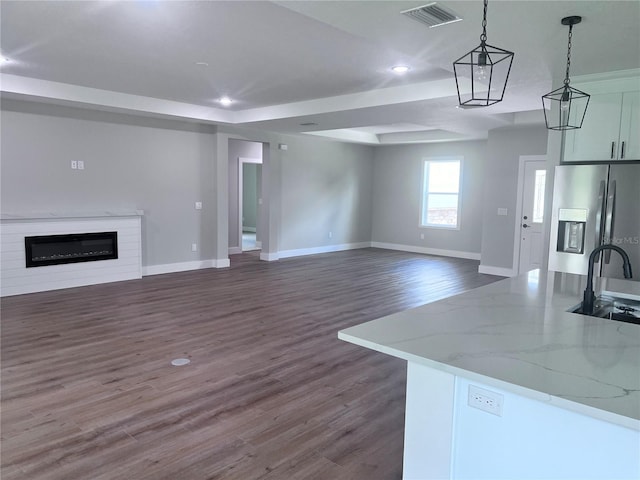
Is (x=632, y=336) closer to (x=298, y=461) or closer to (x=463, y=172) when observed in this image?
(x=298, y=461)

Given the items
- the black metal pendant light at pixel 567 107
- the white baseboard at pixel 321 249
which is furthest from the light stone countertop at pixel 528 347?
the white baseboard at pixel 321 249

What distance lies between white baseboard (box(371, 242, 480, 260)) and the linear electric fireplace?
6531 mm

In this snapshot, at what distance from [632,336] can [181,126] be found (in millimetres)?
6991

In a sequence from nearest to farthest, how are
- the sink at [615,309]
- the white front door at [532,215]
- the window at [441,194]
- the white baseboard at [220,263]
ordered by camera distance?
the sink at [615,309] < the white front door at [532,215] < the white baseboard at [220,263] < the window at [441,194]

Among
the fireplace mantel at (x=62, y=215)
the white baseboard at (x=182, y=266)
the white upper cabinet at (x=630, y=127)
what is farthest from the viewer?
the white baseboard at (x=182, y=266)

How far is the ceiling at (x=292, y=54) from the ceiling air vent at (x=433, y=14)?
49mm

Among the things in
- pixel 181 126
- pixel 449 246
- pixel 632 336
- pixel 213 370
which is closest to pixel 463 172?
pixel 449 246

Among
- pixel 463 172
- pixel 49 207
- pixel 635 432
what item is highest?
pixel 463 172

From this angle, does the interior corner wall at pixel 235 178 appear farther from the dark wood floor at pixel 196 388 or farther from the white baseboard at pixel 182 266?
the dark wood floor at pixel 196 388

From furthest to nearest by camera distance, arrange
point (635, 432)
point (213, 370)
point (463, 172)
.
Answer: point (463, 172) < point (213, 370) < point (635, 432)

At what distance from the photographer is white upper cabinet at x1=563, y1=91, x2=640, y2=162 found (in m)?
3.58

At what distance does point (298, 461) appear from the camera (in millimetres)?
2322

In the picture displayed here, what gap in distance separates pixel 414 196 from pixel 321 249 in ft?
8.29

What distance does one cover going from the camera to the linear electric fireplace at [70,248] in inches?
228
